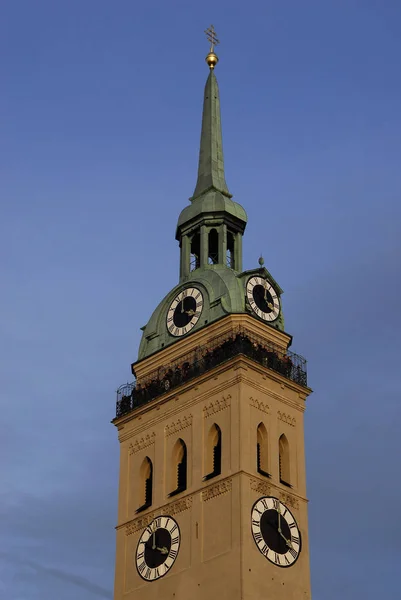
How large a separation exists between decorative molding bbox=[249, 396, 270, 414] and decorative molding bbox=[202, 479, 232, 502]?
3.59 m

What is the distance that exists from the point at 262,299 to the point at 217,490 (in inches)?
387

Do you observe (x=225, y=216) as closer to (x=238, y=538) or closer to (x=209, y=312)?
(x=209, y=312)

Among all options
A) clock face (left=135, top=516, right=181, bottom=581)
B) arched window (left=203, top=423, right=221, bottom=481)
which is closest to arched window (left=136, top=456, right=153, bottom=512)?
clock face (left=135, top=516, right=181, bottom=581)

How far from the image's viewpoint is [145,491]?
64.4 metres

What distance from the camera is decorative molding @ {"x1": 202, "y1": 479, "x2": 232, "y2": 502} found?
59.8 meters

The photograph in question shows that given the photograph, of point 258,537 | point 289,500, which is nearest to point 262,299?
point 289,500

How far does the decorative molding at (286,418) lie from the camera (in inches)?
2486

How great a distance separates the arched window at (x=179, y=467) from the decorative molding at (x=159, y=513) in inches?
24.9

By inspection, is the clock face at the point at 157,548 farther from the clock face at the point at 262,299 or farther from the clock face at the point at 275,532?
the clock face at the point at 262,299

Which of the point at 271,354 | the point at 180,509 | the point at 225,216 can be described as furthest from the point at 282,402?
the point at 225,216

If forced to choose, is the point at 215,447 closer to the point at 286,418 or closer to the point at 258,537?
the point at 286,418

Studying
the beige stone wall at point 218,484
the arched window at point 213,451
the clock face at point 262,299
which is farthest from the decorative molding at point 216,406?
the clock face at point 262,299

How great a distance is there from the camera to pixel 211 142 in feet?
243

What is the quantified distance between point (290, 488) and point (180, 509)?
14.7 ft
